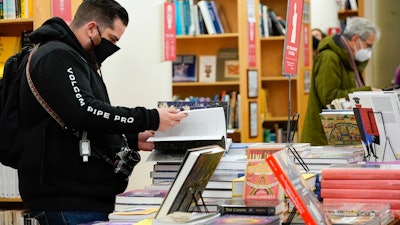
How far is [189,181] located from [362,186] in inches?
31.9

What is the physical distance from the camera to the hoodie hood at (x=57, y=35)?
3.50 meters

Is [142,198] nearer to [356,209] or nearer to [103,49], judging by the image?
[356,209]

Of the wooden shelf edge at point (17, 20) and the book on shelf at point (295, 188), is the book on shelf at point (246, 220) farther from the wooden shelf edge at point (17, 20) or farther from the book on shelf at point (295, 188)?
the wooden shelf edge at point (17, 20)

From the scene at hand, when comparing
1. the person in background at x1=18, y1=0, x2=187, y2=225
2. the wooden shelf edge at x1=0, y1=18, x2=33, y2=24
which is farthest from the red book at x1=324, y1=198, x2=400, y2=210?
the wooden shelf edge at x1=0, y1=18, x2=33, y2=24

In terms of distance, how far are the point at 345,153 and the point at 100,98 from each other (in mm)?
1132

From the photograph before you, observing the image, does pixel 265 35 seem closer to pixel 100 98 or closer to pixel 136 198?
pixel 100 98

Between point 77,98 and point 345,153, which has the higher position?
point 77,98

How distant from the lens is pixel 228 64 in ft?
26.5

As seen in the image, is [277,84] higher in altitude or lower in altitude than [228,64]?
lower

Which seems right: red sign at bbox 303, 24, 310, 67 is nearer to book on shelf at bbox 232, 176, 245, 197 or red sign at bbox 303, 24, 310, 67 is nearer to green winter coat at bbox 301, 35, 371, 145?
green winter coat at bbox 301, 35, 371, 145

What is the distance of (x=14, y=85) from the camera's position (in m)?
3.53

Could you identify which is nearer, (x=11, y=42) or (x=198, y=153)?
(x=198, y=153)

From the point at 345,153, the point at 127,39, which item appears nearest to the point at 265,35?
the point at 127,39

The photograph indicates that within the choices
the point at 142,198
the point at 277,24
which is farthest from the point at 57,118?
the point at 277,24
